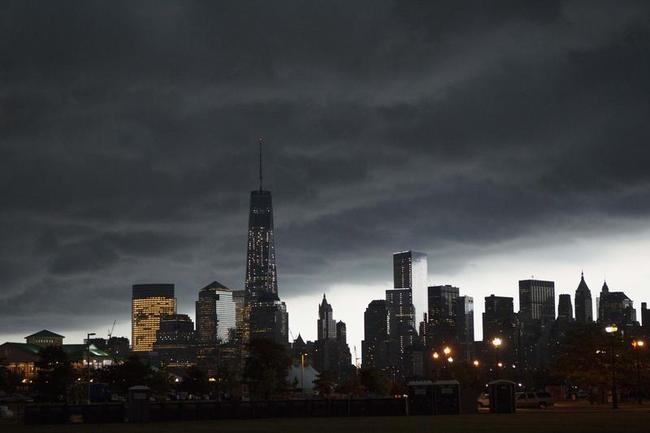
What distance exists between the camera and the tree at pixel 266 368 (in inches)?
5452

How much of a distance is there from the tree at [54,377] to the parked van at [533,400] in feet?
274

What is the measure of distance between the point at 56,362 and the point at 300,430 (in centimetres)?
12541

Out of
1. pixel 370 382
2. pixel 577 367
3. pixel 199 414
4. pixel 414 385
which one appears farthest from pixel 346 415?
pixel 370 382

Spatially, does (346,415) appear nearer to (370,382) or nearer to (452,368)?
(370,382)

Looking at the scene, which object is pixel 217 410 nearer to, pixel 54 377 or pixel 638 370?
pixel 638 370

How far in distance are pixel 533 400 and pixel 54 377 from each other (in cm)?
8659

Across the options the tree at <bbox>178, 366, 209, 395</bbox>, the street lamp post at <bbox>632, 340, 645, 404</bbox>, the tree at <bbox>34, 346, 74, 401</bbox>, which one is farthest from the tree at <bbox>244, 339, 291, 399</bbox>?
the street lamp post at <bbox>632, 340, 645, 404</bbox>

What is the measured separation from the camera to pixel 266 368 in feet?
471

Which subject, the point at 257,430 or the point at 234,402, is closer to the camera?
the point at 257,430

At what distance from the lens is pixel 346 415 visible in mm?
72062

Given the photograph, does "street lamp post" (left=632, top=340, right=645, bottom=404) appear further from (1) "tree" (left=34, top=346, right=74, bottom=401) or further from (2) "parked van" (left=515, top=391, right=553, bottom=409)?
(1) "tree" (left=34, top=346, right=74, bottom=401)

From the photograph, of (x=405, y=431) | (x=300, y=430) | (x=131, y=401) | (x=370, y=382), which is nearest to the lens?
→ (x=405, y=431)

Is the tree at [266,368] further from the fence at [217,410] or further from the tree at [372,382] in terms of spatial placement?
the fence at [217,410]

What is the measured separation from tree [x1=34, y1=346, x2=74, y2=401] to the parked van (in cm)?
8356
